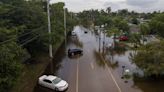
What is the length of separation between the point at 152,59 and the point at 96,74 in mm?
6210

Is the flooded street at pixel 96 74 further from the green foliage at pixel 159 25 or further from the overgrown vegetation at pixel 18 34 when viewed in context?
the green foliage at pixel 159 25

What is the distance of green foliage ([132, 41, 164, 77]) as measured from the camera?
69.9 ft

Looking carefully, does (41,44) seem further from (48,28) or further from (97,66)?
(97,66)

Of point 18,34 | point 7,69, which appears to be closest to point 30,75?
point 18,34

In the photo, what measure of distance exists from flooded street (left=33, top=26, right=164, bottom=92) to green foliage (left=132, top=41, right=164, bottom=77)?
117 cm

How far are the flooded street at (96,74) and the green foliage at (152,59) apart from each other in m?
1.17

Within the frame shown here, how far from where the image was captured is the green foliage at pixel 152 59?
69.9 ft

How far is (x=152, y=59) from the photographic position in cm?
2175

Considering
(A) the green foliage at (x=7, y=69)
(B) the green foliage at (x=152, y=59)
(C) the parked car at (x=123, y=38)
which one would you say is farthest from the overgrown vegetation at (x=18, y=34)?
(C) the parked car at (x=123, y=38)

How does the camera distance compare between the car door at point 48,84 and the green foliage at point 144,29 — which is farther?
the green foliage at point 144,29

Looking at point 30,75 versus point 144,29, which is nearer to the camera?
point 30,75

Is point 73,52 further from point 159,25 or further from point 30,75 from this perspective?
point 159,25

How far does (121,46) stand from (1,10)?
24967 mm

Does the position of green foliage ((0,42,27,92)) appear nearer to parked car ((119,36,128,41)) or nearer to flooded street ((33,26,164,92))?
flooded street ((33,26,164,92))
